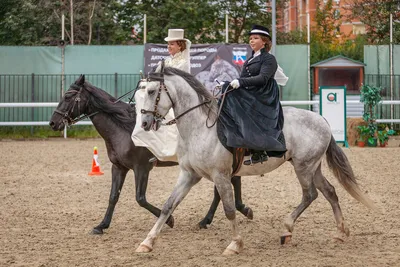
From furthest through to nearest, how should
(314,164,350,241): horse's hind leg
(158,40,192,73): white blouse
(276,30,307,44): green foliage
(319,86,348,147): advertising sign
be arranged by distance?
(276,30,307,44): green foliage → (319,86,348,147): advertising sign → (158,40,192,73): white blouse → (314,164,350,241): horse's hind leg

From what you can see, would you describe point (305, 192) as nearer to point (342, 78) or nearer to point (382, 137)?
point (382, 137)

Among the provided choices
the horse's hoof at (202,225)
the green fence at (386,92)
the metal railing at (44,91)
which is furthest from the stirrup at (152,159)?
A: the green fence at (386,92)

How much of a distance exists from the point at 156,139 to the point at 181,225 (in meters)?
1.21

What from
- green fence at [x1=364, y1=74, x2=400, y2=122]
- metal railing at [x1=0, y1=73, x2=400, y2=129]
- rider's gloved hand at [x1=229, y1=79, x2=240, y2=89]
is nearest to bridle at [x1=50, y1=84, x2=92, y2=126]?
rider's gloved hand at [x1=229, y1=79, x2=240, y2=89]

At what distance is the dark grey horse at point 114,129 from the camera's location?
889cm

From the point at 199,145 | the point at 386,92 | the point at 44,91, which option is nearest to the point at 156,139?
the point at 199,145

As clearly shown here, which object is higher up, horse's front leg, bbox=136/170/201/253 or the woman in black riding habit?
the woman in black riding habit

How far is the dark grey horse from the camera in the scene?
889 cm

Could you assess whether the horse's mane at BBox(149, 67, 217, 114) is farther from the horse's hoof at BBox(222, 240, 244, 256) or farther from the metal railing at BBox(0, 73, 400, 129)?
the metal railing at BBox(0, 73, 400, 129)

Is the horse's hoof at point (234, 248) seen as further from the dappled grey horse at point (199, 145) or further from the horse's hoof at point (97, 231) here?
the horse's hoof at point (97, 231)

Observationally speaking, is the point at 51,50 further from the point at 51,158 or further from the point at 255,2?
the point at 255,2

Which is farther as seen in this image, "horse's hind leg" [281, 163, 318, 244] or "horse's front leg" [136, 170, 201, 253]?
"horse's hind leg" [281, 163, 318, 244]

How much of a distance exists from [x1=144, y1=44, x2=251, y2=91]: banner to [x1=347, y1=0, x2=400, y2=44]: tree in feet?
29.1

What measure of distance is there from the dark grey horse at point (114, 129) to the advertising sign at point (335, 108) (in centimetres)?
1045
